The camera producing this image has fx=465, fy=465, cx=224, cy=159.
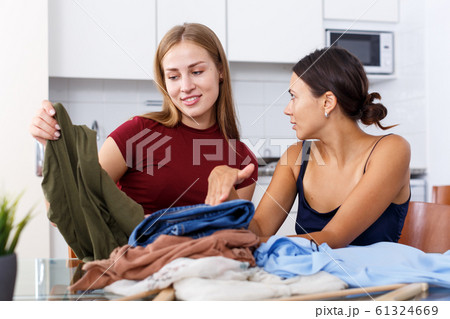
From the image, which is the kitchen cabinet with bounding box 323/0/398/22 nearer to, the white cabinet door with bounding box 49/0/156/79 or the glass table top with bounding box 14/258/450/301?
the white cabinet door with bounding box 49/0/156/79

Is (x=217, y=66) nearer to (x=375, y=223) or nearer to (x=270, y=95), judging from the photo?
(x=375, y=223)

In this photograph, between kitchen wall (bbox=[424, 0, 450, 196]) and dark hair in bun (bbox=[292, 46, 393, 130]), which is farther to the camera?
kitchen wall (bbox=[424, 0, 450, 196])

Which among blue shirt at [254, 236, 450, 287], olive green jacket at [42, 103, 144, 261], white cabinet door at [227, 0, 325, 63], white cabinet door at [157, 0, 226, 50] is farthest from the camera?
white cabinet door at [227, 0, 325, 63]

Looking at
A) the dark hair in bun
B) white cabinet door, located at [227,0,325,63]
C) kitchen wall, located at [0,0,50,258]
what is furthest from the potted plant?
white cabinet door, located at [227,0,325,63]

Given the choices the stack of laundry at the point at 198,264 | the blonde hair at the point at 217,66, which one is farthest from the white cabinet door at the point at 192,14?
the stack of laundry at the point at 198,264

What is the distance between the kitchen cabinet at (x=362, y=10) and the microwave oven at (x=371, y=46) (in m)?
0.10

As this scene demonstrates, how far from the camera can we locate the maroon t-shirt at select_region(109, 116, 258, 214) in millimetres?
1408

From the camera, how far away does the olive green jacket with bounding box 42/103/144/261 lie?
91 cm

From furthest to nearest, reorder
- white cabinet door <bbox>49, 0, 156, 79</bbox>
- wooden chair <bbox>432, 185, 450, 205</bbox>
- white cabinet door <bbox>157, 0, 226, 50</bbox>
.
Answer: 1. white cabinet door <bbox>157, 0, 226, 50</bbox>
2. white cabinet door <bbox>49, 0, 156, 79</bbox>
3. wooden chair <bbox>432, 185, 450, 205</bbox>

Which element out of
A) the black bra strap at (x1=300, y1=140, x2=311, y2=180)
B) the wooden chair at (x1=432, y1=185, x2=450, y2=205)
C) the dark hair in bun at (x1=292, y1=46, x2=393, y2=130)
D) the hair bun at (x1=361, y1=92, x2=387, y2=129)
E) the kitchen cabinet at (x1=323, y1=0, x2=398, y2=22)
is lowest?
the wooden chair at (x1=432, y1=185, x2=450, y2=205)

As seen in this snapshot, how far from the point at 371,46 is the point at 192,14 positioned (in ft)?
4.24

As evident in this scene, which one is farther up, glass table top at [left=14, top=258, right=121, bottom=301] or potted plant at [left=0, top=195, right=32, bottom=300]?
potted plant at [left=0, top=195, right=32, bottom=300]

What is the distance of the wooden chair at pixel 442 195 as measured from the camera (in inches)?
82.1
